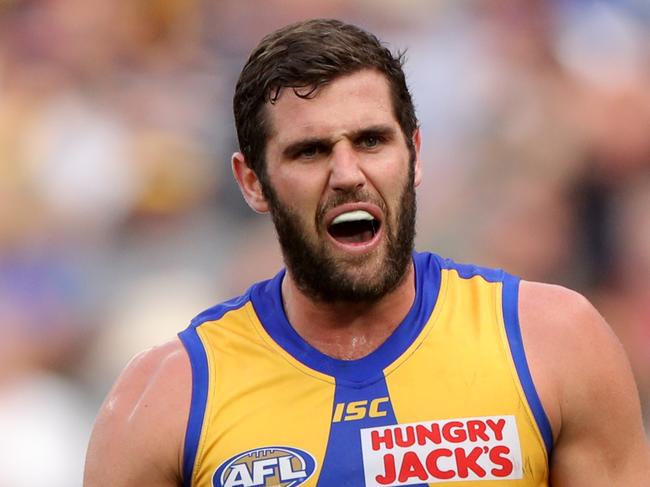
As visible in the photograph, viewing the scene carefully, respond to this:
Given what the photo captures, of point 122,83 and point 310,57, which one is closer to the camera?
point 310,57

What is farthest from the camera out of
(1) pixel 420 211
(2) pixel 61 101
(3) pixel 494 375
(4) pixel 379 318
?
(2) pixel 61 101

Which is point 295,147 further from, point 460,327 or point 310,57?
point 460,327

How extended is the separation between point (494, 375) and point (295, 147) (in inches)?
31.4

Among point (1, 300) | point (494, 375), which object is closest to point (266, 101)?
point (494, 375)

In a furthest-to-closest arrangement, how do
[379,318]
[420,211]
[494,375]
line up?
1. [420,211]
2. [379,318]
3. [494,375]

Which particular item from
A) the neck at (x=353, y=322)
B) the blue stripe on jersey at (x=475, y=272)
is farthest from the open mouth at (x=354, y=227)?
the blue stripe on jersey at (x=475, y=272)

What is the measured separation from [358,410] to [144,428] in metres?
0.56

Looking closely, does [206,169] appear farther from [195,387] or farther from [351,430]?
[351,430]

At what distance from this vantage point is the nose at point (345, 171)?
2.90 m

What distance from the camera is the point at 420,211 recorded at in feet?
18.9

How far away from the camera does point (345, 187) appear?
292 centimetres

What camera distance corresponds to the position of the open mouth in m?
2.94

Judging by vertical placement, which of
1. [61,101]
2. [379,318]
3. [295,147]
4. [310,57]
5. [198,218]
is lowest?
[379,318]

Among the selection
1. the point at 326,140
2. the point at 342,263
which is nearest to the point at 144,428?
the point at 342,263
